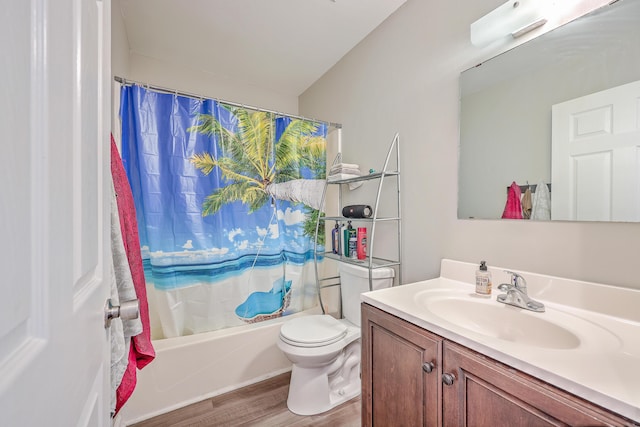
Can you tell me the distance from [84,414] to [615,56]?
5.65ft

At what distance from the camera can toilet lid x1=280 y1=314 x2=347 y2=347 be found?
151 centimetres

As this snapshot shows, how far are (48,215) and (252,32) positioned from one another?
2.08 m

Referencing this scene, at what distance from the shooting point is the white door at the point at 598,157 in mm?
904

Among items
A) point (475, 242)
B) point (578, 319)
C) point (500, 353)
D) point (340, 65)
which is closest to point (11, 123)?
point (500, 353)

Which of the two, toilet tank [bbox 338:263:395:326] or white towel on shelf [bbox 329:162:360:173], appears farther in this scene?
white towel on shelf [bbox 329:162:360:173]

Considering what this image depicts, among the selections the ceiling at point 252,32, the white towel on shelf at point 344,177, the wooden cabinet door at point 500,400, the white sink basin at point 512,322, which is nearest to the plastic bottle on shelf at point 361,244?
the white towel on shelf at point 344,177

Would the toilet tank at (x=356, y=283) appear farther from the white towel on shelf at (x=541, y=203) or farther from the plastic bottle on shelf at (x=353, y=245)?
the white towel on shelf at (x=541, y=203)

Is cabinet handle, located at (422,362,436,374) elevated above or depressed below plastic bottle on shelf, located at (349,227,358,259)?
below

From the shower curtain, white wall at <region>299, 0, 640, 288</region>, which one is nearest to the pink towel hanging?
the shower curtain

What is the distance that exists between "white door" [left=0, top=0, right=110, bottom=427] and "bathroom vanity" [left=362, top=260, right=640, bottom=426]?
2.84ft

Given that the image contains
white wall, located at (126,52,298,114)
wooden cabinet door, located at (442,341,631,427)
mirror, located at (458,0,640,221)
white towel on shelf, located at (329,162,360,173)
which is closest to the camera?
wooden cabinet door, located at (442,341,631,427)

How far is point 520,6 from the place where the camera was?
1.14 meters

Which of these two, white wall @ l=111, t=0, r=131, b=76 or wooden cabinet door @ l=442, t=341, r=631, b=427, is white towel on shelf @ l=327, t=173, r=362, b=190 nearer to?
wooden cabinet door @ l=442, t=341, r=631, b=427

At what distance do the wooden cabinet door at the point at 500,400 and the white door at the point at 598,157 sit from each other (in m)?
0.70
